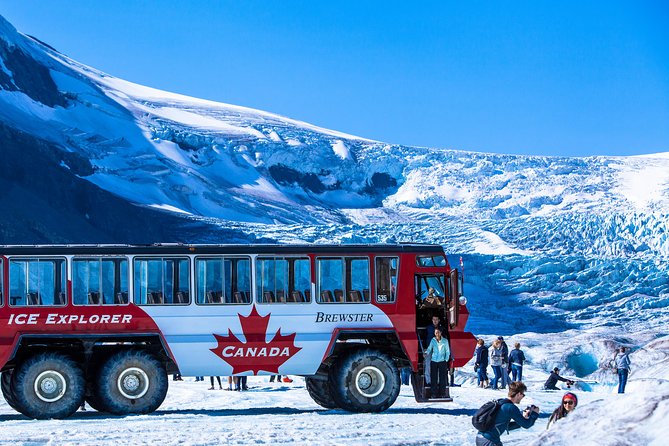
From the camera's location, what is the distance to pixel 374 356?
18.5 m

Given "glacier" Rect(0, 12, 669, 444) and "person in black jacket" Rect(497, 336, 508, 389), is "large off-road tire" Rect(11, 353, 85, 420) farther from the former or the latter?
"glacier" Rect(0, 12, 669, 444)

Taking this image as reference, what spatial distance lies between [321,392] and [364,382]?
184cm

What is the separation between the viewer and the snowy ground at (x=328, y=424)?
352 inches

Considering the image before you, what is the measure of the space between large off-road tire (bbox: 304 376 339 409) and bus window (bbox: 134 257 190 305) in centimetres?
314

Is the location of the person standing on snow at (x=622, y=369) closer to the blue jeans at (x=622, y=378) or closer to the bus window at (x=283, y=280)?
the blue jeans at (x=622, y=378)

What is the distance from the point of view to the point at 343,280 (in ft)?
61.5

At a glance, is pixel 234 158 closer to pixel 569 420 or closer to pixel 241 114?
pixel 241 114

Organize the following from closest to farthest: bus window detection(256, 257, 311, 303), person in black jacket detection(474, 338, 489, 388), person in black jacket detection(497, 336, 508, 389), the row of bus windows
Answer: the row of bus windows < bus window detection(256, 257, 311, 303) < person in black jacket detection(497, 336, 508, 389) < person in black jacket detection(474, 338, 489, 388)

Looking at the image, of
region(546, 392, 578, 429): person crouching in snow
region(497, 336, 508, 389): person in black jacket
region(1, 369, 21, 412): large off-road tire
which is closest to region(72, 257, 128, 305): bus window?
region(1, 369, 21, 412): large off-road tire

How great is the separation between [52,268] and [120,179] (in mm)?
102421

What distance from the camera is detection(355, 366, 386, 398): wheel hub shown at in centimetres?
1834

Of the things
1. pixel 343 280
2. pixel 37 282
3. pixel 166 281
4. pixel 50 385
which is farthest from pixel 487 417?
pixel 37 282

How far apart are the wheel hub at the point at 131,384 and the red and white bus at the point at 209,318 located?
0.06 feet

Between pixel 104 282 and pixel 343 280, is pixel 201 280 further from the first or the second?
pixel 343 280
